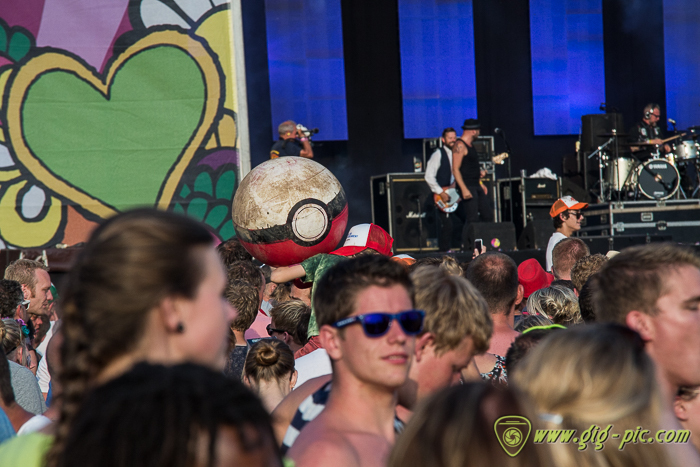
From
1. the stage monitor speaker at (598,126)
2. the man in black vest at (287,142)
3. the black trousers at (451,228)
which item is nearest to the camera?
the man in black vest at (287,142)

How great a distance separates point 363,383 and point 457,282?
0.67m

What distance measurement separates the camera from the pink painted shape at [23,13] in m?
8.73

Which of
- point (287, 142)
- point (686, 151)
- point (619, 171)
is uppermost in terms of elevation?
point (287, 142)

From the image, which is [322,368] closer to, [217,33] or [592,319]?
[592,319]

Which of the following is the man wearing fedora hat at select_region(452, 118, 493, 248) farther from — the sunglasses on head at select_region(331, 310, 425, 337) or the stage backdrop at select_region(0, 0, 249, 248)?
the sunglasses on head at select_region(331, 310, 425, 337)

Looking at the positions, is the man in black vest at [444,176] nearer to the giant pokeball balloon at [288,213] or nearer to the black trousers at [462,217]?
the black trousers at [462,217]

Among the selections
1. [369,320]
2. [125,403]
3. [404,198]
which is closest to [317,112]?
[404,198]

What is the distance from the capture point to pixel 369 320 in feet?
7.04

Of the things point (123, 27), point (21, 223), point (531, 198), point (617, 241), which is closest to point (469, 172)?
point (531, 198)

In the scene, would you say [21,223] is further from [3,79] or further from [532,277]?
[532,277]

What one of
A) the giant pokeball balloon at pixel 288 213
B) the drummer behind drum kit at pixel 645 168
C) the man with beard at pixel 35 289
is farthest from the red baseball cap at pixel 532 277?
the drummer behind drum kit at pixel 645 168

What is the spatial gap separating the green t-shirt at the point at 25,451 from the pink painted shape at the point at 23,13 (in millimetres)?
8046

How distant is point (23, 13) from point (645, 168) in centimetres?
943

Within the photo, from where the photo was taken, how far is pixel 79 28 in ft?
28.9
